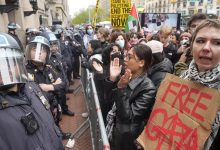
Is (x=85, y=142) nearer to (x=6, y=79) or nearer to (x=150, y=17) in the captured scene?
(x=6, y=79)

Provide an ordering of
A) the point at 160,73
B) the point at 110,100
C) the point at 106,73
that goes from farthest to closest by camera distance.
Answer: the point at 106,73 → the point at 110,100 → the point at 160,73

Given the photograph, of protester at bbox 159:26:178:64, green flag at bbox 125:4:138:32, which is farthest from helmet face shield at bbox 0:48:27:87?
green flag at bbox 125:4:138:32

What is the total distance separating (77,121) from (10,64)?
13.3ft

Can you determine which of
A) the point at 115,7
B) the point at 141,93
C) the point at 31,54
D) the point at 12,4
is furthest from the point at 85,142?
the point at 12,4

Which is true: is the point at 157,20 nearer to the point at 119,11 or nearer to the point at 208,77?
the point at 119,11

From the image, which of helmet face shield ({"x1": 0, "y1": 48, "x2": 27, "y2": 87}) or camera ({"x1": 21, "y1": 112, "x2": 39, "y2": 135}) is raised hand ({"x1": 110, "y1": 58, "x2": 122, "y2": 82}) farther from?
camera ({"x1": 21, "y1": 112, "x2": 39, "y2": 135})

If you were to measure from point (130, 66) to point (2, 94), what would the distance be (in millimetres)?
1322

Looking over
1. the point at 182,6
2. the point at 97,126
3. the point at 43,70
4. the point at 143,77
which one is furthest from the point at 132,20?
the point at 182,6

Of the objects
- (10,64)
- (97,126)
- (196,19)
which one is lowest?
(97,126)

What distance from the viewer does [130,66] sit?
264 centimetres

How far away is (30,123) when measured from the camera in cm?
172

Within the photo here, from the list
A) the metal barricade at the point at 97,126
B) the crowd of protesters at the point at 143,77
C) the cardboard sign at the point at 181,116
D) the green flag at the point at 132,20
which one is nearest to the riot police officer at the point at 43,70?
the metal barricade at the point at 97,126

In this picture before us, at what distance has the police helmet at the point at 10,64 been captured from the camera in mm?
1752

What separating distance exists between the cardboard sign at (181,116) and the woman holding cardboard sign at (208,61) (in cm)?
5
